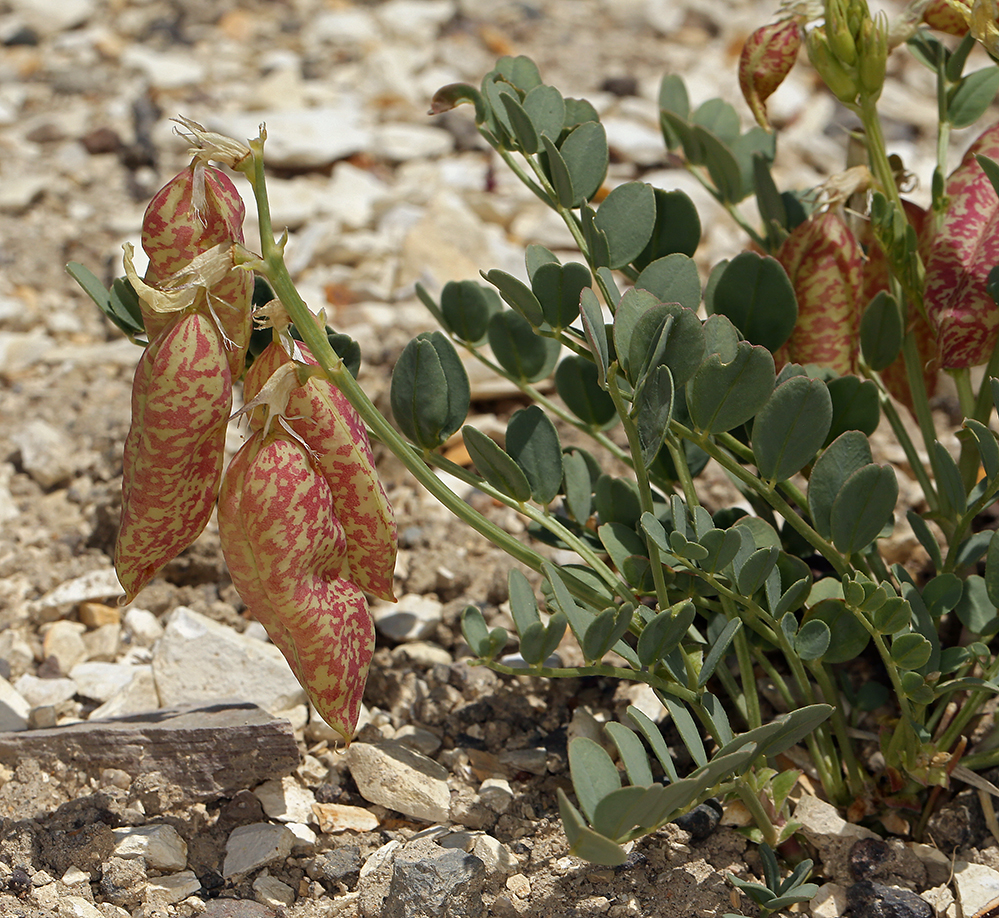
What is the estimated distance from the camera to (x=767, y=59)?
56.1 inches

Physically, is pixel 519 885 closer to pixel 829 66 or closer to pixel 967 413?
pixel 967 413

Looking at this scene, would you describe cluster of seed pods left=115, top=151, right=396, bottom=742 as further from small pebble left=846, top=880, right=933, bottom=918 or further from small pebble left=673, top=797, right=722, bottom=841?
small pebble left=846, top=880, right=933, bottom=918

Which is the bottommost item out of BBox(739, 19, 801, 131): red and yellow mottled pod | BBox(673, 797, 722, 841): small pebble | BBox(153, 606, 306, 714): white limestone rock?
BBox(153, 606, 306, 714): white limestone rock

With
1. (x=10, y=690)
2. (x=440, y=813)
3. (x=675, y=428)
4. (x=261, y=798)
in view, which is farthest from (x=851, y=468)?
(x=10, y=690)

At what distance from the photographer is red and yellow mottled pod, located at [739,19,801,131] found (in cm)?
141

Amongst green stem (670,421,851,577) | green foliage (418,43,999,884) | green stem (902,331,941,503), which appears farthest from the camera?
green stem (902,331,941,503)

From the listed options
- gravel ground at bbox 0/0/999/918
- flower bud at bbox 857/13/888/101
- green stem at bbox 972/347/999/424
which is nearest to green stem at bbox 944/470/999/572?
green stem at bbox 972/347/999/424

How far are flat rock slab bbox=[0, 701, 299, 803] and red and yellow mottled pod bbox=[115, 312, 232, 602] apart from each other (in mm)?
433

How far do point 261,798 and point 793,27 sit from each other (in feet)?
4.00

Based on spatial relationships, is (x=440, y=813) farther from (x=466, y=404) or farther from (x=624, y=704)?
(x=466, y=404)

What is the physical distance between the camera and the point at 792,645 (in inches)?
49.4

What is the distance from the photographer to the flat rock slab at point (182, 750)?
59.2 inches

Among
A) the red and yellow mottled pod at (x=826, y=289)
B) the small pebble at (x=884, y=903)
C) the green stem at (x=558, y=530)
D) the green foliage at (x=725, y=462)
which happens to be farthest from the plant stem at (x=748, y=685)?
the red and yellow mottled pod at (x=826, y=289)

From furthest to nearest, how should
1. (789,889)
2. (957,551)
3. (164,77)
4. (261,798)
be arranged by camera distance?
A: 1. (164,77)
2. (261,798)
3. (957,551)
4. (789,889)
